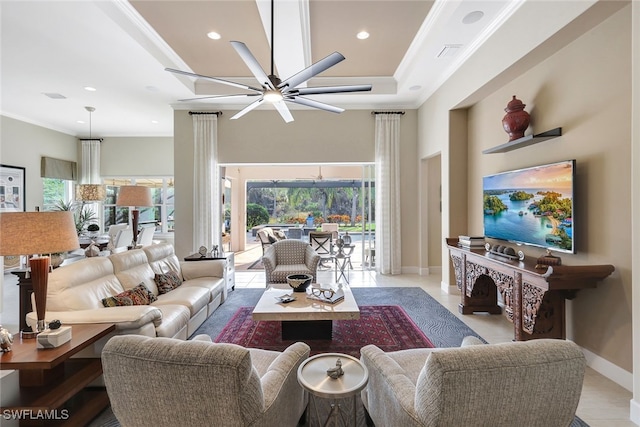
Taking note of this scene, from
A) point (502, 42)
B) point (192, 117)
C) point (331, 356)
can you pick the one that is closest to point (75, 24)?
point (192, 117)

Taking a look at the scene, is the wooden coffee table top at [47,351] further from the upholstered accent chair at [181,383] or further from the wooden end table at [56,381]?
the upholstered accent chair at [181,383]

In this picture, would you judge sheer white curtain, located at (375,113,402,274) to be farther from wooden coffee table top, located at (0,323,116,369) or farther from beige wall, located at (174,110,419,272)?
wooden coffee table top, located at (0,323,116,369)

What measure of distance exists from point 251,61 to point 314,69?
53cm

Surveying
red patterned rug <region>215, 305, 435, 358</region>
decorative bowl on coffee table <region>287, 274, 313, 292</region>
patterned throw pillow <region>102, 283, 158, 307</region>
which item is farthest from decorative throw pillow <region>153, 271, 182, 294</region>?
decorative bowl on coffee table <region>287, 274, 313, 292</region>

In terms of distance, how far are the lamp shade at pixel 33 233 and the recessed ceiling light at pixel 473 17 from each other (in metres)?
3.96

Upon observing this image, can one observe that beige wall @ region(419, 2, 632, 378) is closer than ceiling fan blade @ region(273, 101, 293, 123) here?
Yes

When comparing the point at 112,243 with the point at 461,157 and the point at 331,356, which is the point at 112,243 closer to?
the point at 331,356

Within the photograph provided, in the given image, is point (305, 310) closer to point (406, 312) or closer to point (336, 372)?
point (336, 372)

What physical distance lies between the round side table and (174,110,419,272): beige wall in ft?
15.6

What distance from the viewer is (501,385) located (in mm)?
1137

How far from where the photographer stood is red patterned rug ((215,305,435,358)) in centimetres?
301

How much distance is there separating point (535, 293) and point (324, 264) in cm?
485

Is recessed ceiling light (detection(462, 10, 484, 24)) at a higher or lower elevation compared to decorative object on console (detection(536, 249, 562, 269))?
higher

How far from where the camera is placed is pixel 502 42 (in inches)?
127
